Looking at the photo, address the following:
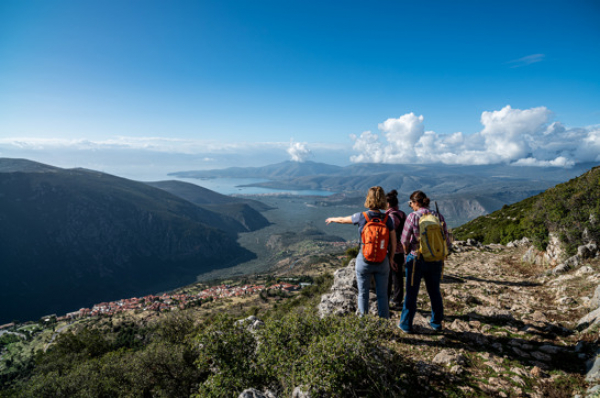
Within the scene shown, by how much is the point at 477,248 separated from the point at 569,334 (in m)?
13.2

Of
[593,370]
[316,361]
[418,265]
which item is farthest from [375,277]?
[593,370]

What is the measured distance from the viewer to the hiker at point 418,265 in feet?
18.0

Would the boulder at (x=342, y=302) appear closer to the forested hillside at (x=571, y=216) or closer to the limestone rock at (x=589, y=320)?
the limestone rock at (x=589, y=320)

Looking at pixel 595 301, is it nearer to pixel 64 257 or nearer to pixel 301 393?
pixel 301 393

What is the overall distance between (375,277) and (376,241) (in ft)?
3.19

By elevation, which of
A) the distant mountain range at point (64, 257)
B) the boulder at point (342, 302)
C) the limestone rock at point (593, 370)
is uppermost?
the limestone rock at point (593, 370)

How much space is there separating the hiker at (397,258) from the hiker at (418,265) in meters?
0.69

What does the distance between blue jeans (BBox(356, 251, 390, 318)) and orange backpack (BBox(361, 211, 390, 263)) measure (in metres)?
0.19

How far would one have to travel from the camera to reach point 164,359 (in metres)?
15.2

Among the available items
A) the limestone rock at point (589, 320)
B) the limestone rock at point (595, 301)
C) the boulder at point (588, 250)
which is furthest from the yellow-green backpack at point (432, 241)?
the boulder at point (588, 250)

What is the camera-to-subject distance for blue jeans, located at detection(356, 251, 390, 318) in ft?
17.5

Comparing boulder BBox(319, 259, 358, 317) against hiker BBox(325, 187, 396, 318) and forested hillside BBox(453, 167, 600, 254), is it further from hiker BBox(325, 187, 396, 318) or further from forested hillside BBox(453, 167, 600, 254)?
forested hillside BBox(453, 167, 600, 254)

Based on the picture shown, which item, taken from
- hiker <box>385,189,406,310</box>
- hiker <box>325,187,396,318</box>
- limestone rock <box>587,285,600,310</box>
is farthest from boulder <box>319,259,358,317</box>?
limestone rock <box>587,285,600,310</box>

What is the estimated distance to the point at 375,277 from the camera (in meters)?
5.54
